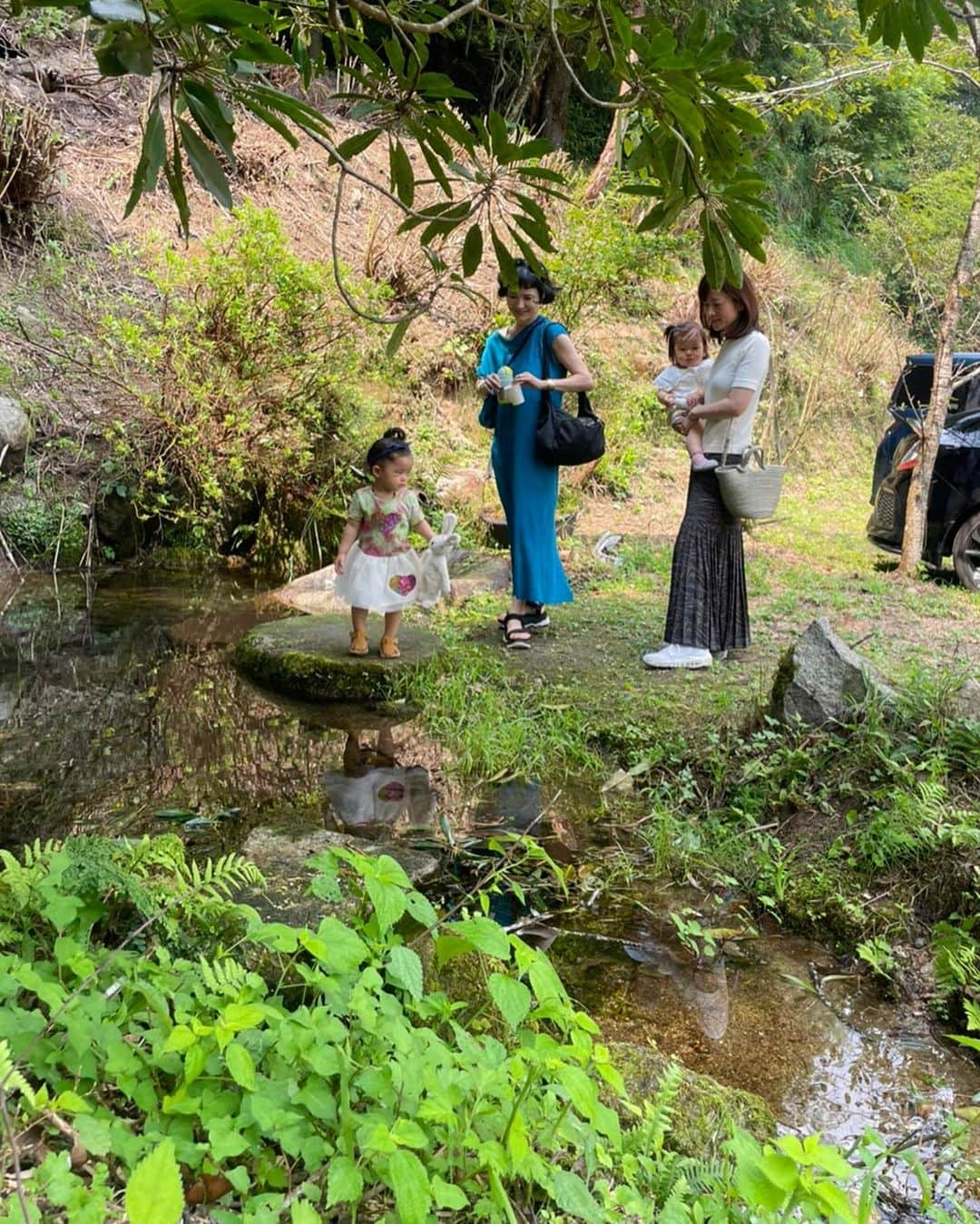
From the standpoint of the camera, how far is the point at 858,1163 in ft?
6.82

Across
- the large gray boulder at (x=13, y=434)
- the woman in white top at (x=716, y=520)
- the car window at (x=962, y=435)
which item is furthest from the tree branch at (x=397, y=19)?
the car window at (x=962, y=435)

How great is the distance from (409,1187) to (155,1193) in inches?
13.7

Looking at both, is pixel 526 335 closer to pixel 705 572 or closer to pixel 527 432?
pixel 527 432

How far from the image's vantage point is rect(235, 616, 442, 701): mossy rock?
4957 millimetres

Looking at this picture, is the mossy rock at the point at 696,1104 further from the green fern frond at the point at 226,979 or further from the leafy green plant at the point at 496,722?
the leafy green plant at the point at 496,722

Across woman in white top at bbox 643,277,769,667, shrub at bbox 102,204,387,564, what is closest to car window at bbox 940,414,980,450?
woman in white top at bbox 643,277,769,667

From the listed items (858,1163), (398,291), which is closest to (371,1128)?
(858,1163)

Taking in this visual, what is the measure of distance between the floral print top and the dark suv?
414 cm

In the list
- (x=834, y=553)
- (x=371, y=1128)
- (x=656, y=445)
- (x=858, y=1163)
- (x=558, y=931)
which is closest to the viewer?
(x=371, y=1128)

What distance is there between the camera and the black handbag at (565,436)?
5.07 meters

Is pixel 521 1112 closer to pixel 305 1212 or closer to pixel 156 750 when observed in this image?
pixel 305 1212

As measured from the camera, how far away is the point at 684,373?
5.13 m

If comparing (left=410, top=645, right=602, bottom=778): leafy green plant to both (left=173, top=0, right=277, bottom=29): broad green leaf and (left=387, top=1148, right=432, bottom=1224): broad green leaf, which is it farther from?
(left=173, top=0, right=277, bottom=29): broad green leaf

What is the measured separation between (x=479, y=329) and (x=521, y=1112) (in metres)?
9.81
